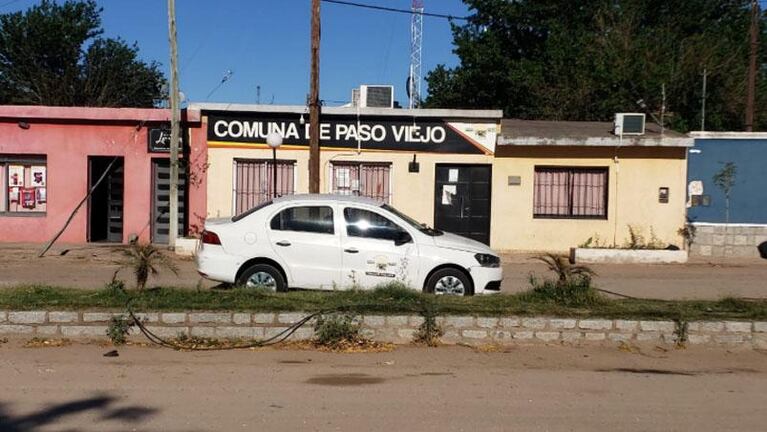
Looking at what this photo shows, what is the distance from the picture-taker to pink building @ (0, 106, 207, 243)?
18.5m

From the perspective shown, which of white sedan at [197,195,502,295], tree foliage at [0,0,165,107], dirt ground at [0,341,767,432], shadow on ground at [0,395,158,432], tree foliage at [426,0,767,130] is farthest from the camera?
tree foliage at [0,0,165,107]

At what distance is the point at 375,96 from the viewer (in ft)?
63.6

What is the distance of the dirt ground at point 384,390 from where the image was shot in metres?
5.34

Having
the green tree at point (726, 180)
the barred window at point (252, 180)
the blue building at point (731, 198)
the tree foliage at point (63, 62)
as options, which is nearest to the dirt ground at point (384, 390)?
the barred window at point (252, 180)

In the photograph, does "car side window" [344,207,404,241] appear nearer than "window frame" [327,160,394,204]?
Yes

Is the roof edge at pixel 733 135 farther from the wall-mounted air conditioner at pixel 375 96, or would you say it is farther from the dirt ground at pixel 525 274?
the wall-mounted air conditioner at pixel 375 96

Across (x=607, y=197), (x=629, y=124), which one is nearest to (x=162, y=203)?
(x=607, y=197)

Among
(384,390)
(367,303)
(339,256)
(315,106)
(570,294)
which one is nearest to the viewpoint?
(384,390)

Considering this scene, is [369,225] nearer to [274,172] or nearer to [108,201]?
[274,172]

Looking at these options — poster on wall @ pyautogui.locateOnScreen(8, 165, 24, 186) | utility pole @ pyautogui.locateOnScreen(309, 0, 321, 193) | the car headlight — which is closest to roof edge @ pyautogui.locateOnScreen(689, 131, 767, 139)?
utility pole @ pyautogui.locateOnScreen(309, 0, 321, 193)

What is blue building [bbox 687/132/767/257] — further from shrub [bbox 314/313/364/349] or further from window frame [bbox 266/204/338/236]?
shrub [bbox 314/313/364/349]

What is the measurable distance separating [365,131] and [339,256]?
9.13 m

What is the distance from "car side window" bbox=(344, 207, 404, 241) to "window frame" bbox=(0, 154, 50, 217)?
1153cm

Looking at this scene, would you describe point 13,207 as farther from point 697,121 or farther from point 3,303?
point 697,121
